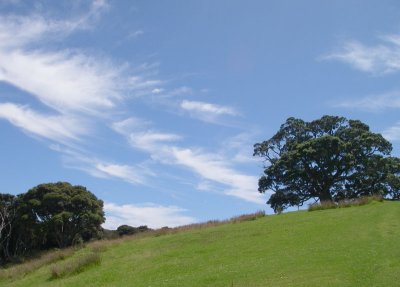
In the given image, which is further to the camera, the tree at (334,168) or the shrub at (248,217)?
the tree at (334,168)

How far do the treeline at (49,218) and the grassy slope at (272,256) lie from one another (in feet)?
101

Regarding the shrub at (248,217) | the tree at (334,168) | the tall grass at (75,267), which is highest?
the tree at (334,168)

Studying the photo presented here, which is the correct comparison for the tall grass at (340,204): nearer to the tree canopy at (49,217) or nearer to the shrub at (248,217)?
the shrub at (248,217)

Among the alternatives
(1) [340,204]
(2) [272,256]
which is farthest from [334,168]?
(2) [272,256]

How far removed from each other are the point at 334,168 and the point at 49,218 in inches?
1548

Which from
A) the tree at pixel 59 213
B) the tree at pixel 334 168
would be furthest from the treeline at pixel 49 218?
the tree at pixel 334 168

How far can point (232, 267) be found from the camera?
2070 cm

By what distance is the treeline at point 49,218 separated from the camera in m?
64.4

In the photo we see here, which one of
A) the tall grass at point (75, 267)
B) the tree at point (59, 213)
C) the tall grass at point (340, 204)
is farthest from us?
the tree at point (59, 213)

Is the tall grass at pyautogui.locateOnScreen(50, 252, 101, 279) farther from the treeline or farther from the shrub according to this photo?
the treeline

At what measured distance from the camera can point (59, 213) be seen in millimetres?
64125

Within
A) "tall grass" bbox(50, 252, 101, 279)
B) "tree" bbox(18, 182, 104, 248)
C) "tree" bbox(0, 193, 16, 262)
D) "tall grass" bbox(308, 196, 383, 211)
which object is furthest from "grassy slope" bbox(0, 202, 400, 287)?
"tree" bbox(0, 193, 16, 262)

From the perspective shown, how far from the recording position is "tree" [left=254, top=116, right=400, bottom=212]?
216ft

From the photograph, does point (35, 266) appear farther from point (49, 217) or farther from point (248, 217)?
point (49, 217)
